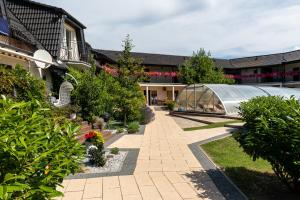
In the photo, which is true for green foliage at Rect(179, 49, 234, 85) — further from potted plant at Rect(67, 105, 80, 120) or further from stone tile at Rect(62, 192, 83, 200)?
stone tile at Rect(62, 192, 83, 200)

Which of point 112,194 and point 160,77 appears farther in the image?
point 160,77

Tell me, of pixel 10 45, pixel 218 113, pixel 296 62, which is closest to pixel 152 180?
pixel 10 45

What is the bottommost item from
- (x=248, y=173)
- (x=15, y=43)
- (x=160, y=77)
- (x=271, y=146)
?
(x=248, y=173)

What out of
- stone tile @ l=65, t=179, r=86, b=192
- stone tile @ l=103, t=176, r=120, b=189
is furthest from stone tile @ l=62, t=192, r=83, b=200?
stone tile @ l=103, t=176, r=120, b=189

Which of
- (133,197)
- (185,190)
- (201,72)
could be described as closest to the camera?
(133,197)

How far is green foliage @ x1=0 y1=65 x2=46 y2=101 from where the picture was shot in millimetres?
9586

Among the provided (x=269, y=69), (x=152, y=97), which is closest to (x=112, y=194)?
(x=152, y=97)

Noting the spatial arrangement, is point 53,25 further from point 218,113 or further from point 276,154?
point 276,154

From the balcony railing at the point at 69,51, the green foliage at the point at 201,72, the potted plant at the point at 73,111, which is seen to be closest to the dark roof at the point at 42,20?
the balcony railing at the point at 69,51

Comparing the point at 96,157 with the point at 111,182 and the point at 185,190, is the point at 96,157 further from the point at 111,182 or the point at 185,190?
the point at 185,190

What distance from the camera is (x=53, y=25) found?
18.5 meters

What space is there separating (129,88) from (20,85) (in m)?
9.43

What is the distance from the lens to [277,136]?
18.4 feet

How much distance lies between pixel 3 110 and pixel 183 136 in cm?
1196
